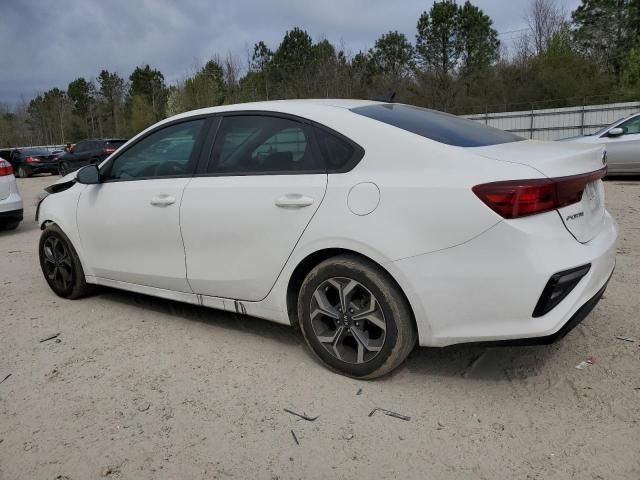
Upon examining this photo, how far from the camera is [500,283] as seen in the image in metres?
2.50

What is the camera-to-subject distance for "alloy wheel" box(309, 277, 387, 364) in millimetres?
2926

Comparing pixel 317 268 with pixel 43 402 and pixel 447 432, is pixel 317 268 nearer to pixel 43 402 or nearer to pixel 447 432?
pixel 447 432

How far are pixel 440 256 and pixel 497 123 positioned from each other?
29.7 meters

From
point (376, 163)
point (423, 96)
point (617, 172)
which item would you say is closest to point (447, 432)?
point (376, 163)

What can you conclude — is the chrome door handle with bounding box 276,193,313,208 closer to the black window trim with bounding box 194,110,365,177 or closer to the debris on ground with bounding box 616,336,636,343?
the black window trim with bounding box 194,110,365,177

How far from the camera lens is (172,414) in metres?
2.85

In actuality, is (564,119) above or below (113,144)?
above

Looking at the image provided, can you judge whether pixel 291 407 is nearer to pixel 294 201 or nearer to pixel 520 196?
pixel 294 201

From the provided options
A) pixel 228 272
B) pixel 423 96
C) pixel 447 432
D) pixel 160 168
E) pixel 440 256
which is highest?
pixel 423 96

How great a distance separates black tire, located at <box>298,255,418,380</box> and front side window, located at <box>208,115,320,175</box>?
617mm

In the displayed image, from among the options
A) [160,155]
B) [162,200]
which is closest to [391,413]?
[162,200]

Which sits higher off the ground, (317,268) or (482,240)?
(482,240)

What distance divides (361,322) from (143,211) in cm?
186

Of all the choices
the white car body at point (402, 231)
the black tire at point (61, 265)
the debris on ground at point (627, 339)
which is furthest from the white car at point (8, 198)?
the debris on ground at point (627, 339)
